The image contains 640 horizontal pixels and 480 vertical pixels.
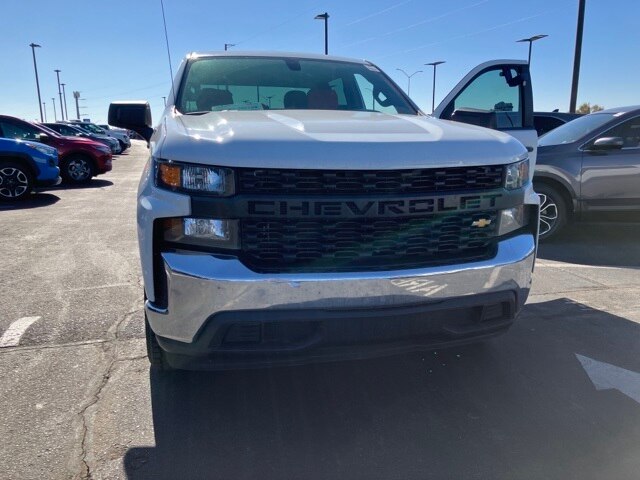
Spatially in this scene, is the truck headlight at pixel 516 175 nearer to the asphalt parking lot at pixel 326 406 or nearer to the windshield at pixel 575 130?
the asphalt parking lot at pixel 326 406

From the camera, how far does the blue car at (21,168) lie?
996 centimetres

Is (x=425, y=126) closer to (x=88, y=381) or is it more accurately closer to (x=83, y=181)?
(x=88, y=381)

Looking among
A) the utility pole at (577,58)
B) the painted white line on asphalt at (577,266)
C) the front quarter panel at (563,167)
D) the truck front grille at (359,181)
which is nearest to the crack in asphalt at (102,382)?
the truck front grille at (359,181)

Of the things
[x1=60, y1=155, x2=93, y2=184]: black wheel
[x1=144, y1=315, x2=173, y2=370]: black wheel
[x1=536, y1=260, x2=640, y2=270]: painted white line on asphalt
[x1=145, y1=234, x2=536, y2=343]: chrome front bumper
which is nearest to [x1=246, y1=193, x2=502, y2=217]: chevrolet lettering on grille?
[x1=145, y1=234, x2=536, y2=343]: chrome front bumper

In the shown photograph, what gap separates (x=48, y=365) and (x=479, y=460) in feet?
8.12

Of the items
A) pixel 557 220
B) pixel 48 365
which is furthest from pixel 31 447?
pixel 557 220

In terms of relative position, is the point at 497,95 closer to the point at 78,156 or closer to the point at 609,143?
the point at 609,143

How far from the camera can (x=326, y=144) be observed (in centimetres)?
227

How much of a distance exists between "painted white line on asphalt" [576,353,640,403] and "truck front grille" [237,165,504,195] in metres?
1.43

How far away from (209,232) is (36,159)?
9.55 metres

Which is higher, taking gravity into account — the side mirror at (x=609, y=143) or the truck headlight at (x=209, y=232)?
the side mirror at (x=609, y=143)

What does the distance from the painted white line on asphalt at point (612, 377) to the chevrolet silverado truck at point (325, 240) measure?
806 mm

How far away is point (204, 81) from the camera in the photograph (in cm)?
365

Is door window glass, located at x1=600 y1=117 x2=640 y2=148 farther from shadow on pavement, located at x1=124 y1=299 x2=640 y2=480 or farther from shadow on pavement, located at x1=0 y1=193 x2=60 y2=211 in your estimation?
shadow on pavement, located at x1=0 y1=193 x2=60 y2=211
